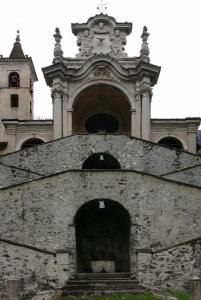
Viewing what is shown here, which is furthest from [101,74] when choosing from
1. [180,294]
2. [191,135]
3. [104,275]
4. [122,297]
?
[122,297]

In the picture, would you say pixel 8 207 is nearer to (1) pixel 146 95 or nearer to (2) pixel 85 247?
(2) pixel 85 247

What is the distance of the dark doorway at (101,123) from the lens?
5400cm

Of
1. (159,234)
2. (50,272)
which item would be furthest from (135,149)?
(50,272)

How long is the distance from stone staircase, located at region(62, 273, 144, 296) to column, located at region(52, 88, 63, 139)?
2081 centimetres

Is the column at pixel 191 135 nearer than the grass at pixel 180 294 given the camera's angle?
No

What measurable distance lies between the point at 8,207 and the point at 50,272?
16.3ft

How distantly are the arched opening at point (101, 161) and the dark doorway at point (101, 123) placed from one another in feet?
37.5

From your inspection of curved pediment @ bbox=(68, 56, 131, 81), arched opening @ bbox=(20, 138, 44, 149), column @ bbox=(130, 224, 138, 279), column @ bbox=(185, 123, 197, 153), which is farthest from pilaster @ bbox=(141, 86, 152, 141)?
column @ bbox=(130, 224, 138, 279)

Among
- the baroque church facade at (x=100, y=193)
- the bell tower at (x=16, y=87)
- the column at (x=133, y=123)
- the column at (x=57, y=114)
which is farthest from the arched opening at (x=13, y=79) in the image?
the column at (x=133, y=123)

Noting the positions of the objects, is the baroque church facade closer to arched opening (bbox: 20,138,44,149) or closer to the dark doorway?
arched opening (bbox: 20,138,44,149)

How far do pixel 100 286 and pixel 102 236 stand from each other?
25.7 ft

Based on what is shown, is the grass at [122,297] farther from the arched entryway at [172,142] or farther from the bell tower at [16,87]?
the bell tower at [16,87]

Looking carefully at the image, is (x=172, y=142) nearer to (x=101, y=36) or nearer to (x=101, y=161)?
(x=101, y=161)

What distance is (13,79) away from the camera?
6631cm
